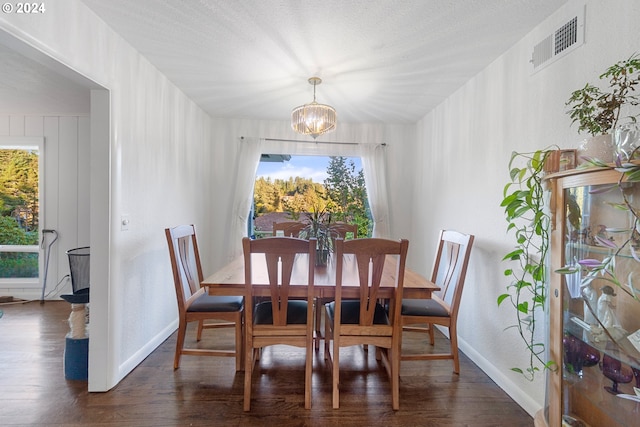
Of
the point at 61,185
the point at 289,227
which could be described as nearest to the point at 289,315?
the point at 289,227

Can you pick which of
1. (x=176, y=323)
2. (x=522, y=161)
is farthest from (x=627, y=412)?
(x=176, y=323)

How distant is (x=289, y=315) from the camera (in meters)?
1.95

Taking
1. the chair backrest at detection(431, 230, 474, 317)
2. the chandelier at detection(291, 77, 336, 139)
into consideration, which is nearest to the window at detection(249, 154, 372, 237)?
the chandelier at detection(291, 77, 336, 139)

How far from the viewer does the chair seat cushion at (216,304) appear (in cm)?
216

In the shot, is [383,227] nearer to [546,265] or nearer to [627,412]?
[546,265]

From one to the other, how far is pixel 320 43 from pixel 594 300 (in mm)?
2132

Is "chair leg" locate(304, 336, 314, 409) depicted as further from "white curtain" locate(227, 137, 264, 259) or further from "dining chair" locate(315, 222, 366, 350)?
"white curtain" locate(227, 137, 264, 259)

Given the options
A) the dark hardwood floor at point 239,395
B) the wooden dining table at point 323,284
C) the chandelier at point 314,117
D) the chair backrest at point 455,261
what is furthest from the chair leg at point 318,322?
the chandelier at point 314,117

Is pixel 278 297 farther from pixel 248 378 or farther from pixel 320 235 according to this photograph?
pixel 320 235

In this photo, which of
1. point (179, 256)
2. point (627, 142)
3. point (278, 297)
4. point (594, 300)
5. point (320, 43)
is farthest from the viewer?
point (179, 256)

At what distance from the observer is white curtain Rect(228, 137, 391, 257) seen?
375 cm

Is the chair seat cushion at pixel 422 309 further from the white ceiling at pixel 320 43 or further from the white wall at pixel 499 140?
the white ceiling at pixel 320 43

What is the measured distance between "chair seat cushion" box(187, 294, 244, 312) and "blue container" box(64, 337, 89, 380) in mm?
779

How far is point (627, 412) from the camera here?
1066mm
